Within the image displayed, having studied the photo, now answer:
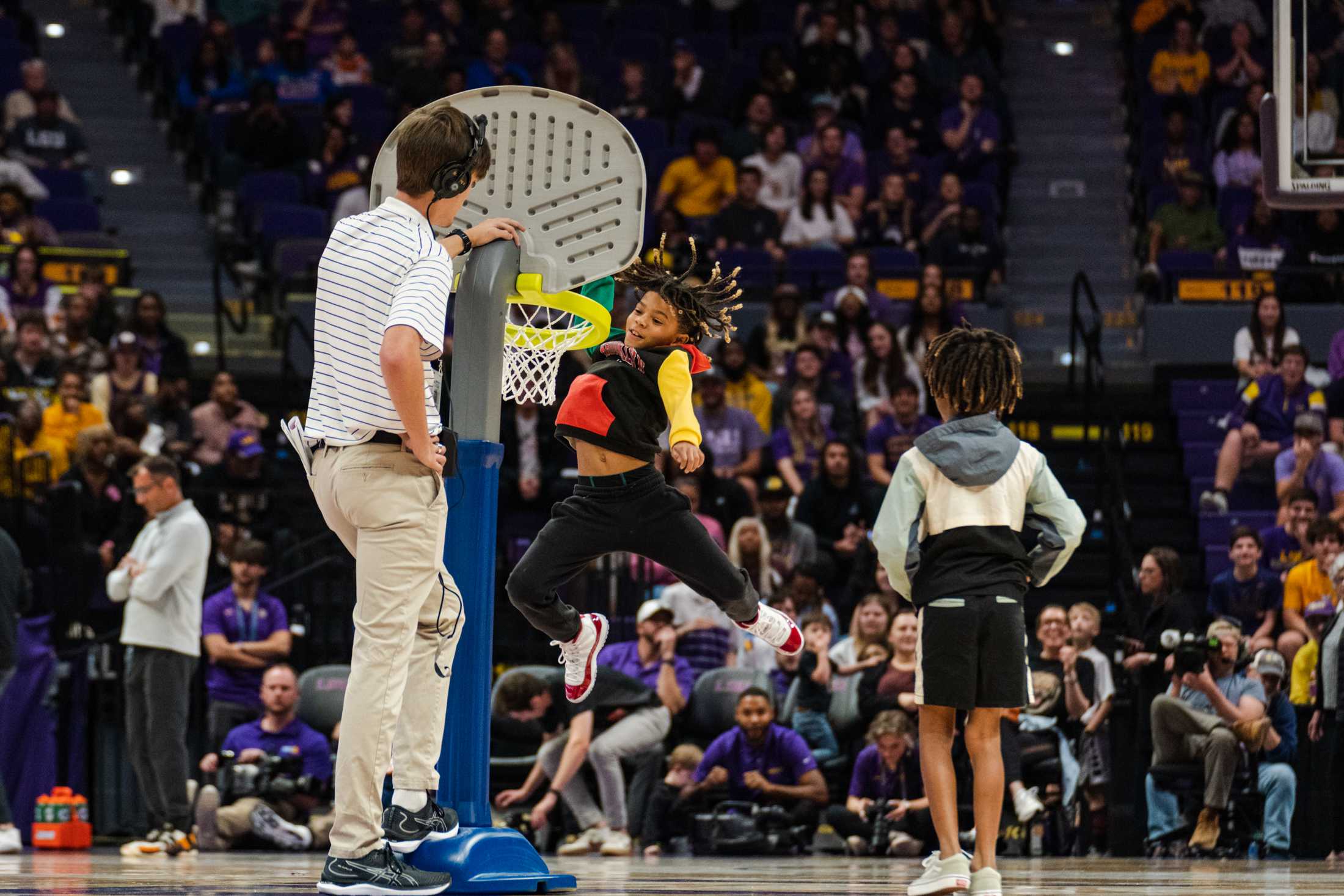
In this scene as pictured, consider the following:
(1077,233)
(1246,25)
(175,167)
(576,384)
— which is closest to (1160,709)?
(576,384)

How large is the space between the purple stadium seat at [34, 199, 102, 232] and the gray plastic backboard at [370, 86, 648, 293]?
437 inches

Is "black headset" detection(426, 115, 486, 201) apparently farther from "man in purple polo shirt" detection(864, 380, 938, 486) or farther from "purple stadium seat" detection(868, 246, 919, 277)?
"purple stadium seat" detection(868, 246, 919, 277)

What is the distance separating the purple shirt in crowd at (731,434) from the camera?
1309 cm

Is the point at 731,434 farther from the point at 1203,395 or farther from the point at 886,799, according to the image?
the point at 886,799

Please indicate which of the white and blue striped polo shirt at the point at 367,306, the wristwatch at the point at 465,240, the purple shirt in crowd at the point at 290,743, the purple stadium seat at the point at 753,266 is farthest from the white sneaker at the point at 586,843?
the purple stadium seat at the point at 753,266

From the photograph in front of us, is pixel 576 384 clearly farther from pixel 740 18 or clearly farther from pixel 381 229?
pixel 740 18

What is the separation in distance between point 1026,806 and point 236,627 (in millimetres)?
4615

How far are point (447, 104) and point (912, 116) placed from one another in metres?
11.9

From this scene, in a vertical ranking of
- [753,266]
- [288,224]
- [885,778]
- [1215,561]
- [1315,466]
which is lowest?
[885,778]

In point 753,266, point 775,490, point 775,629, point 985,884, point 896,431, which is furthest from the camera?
point 753,266

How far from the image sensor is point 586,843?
32.3 ft

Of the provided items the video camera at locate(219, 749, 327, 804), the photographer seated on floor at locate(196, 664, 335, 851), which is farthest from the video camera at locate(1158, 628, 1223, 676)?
the video camera at locate(219, 749, 327, 804)

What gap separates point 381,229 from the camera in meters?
5.14

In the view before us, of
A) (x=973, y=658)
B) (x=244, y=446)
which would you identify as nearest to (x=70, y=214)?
(x=244, y=446)
